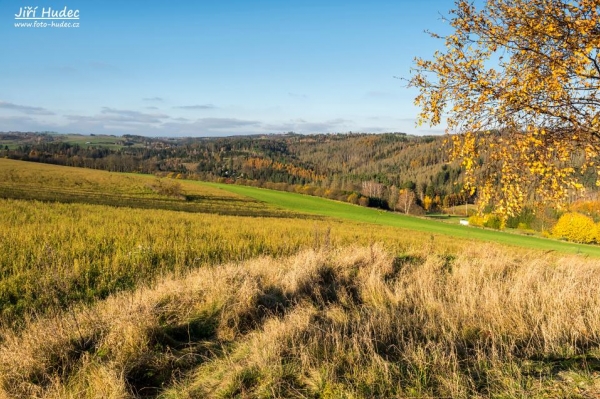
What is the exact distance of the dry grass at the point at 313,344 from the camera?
3.34 meters

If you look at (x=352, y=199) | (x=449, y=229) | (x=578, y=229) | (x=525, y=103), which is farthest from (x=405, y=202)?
(x=525, y=103)

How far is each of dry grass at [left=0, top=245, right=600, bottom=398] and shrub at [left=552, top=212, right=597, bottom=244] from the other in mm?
64225

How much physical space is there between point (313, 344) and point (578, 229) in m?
72.4

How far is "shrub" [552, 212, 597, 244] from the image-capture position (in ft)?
190

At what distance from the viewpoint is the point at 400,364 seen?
3.67 meters

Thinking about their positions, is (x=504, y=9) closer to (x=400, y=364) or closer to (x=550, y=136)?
(x=550, y=136)

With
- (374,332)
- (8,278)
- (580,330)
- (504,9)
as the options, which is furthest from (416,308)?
(8,278)

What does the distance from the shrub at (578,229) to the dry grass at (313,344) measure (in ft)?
211

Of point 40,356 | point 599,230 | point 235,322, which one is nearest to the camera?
point 40,356

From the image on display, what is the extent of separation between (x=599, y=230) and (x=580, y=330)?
231 ft

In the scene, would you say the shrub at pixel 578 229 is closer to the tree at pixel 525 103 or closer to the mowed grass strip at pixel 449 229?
the mowed grass strip at pixel 449 229

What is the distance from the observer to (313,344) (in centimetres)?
388

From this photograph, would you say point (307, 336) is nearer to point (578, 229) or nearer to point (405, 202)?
point (578, 229)

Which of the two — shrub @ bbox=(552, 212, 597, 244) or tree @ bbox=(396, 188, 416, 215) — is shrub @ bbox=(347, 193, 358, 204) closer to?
tree @ bbox=(396, 188, 416, 215)
